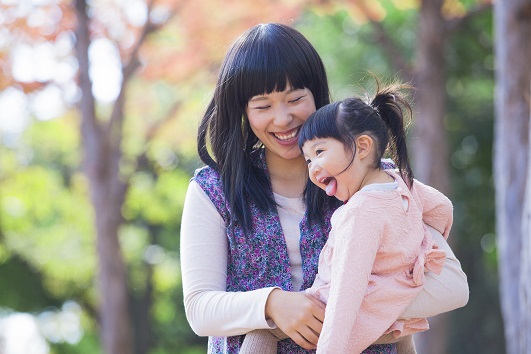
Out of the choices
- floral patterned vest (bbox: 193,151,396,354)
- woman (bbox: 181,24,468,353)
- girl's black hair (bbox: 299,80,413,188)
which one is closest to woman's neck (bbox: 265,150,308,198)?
woman (bbox: 181,24,468,353)

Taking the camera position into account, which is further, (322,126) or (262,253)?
(262,253)

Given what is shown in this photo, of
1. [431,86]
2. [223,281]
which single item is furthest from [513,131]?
[223,281]

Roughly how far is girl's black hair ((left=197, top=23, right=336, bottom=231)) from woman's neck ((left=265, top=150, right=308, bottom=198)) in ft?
0.11

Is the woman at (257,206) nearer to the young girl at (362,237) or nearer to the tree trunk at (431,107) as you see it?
the young girl at (362,237)

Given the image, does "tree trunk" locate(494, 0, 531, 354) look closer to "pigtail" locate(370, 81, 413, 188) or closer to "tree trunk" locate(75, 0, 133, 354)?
"tree trunk" locate(75, 0, 133, 354)

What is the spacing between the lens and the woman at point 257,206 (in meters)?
2.20

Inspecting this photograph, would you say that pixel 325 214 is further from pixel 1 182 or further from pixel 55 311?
pixel 55 311

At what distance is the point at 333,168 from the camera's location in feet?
6.95

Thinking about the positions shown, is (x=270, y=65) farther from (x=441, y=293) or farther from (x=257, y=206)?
(x=441, y=293)

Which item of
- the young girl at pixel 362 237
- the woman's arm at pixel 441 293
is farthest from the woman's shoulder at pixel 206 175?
the woman's arm at pixel 441 293

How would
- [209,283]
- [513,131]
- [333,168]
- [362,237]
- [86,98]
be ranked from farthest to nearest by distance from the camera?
[86,98]
[513,131]
[209,283]
[333,168]
[362,237]

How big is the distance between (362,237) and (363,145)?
246 millimetres

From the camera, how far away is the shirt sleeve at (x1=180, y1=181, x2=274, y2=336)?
2.14 metres

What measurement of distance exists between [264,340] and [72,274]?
418 inches
